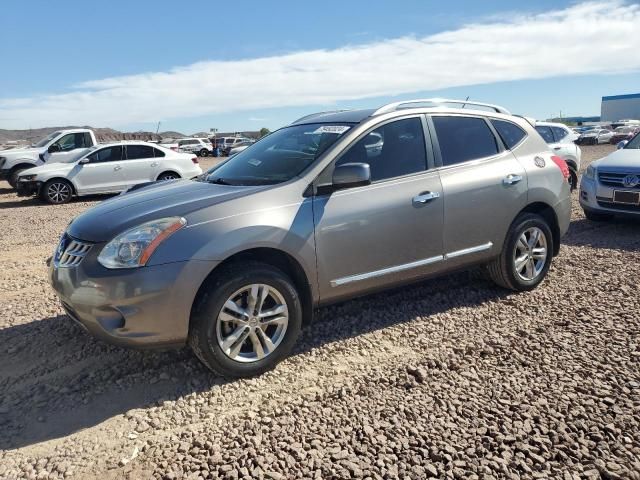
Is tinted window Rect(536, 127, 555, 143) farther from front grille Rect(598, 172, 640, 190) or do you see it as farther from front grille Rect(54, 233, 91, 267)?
front grille Rect(54, 233, 91, 267)

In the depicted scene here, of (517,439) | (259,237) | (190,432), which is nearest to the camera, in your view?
(517,439)

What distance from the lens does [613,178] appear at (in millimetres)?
7844

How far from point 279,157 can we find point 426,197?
1245mm

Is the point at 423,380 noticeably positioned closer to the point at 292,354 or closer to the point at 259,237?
the point at 292,354

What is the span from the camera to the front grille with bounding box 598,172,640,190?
762cm

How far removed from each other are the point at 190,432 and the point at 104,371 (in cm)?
107

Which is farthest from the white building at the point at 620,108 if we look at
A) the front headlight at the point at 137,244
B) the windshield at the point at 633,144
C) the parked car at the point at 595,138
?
the front headlight at the point at 137,244

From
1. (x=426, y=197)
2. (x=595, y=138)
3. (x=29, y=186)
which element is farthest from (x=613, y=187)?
(x=595, y=138)

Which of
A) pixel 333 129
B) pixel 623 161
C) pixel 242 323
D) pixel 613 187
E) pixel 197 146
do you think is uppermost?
pixel 333 129

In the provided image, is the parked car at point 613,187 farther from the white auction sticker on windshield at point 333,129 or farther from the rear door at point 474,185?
the white auction sticker on windshield at point 333,129

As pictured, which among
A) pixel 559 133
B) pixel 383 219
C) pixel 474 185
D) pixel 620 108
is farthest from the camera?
pixel 620 108

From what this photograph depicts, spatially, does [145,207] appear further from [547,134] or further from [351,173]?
[547,134]

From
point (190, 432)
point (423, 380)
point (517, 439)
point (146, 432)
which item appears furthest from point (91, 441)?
point (517, 439)

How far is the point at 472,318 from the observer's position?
4.53 meters
